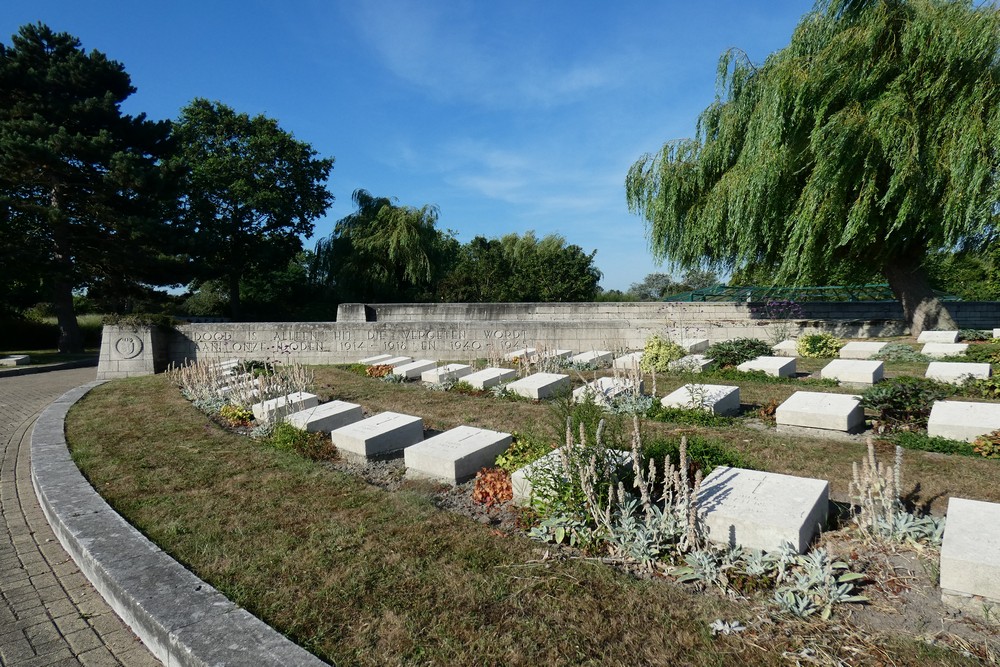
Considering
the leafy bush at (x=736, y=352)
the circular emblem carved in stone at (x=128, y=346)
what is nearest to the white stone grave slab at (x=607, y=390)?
the leafy bush at (x=736, y=352)

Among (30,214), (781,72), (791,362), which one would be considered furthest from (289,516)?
(30,214)

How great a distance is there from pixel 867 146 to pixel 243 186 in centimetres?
2639

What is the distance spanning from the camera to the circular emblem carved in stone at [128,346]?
44.3 ft

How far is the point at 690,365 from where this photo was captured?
Answer: 995 centimetres

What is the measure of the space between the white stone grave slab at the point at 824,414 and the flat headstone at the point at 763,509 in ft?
7.54

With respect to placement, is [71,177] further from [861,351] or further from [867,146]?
[861,351]

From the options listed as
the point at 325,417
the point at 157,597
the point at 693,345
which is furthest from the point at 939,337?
the point at 157,597

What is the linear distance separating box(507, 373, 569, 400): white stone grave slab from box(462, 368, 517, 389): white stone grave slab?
67 centimetres

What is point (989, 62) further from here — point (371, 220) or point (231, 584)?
point (371, 220)

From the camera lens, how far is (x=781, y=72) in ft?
38.4

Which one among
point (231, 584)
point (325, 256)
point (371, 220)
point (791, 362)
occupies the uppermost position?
point (371, 220)

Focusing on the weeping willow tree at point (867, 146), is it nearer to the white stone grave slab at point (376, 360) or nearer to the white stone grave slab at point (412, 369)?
the white stone grave slab at point (412, 369)

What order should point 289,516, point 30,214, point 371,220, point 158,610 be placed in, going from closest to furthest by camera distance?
point 158,610
point 289,516
point 30,214
point 371,220

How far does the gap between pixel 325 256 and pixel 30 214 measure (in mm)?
13204
